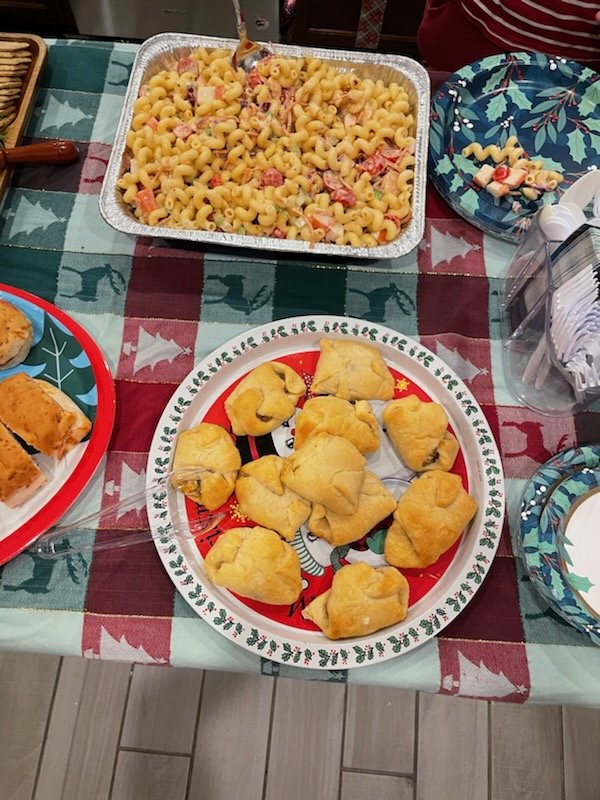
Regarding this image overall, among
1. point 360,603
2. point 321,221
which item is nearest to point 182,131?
point 321,221

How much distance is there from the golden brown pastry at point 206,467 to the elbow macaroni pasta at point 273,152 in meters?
0.42

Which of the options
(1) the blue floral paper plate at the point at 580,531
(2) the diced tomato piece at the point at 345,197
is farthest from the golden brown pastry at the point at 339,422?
(2) the diced tomato piece at the point at 345,197

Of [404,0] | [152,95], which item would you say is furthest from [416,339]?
[404,0]

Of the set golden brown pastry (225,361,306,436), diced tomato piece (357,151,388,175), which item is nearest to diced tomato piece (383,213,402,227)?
diced tomato piece (357,151,388,175)

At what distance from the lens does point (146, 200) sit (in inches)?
44.9

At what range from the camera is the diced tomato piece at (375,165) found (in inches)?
46.6

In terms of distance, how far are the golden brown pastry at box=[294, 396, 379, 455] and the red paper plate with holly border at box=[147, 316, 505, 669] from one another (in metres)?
0.06

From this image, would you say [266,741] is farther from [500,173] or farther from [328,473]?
[500,173]

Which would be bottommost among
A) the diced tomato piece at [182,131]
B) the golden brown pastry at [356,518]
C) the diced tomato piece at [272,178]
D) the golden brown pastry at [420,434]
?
the golden brown pastry at [356,518]

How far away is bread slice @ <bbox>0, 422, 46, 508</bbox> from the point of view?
92cm

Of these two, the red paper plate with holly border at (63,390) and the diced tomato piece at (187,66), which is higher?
the diced tomato piece at (187,66)

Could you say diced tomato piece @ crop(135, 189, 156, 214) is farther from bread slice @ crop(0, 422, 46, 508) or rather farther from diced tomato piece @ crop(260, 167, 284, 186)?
bread slice @ crop(0, 422, 46, 508)

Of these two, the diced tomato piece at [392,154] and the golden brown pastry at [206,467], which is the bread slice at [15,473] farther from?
the diced tomato piece at [392,154]

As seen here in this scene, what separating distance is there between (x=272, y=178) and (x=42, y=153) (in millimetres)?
452
